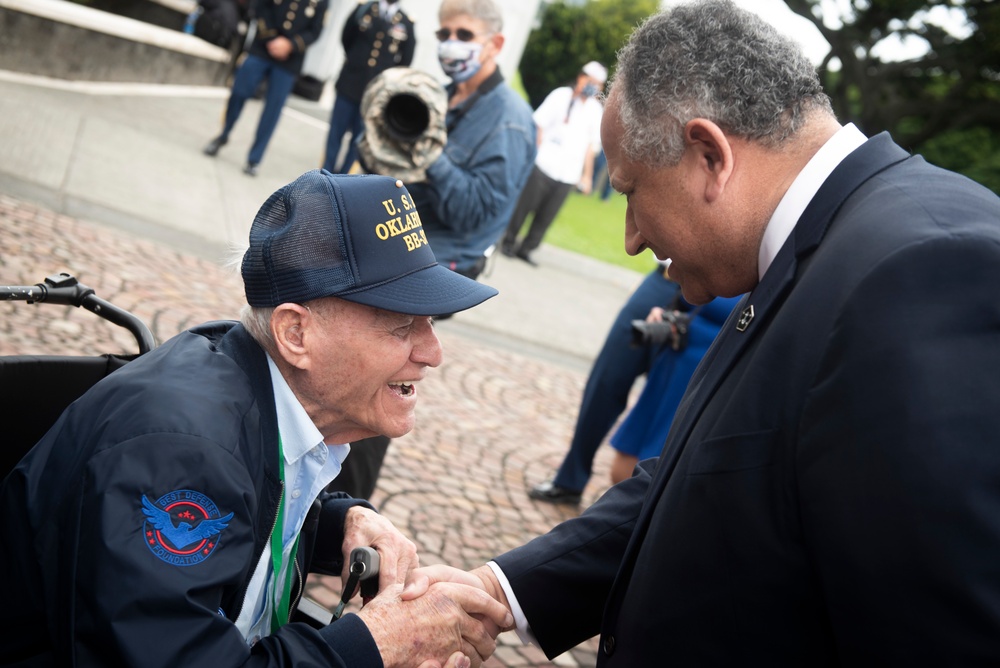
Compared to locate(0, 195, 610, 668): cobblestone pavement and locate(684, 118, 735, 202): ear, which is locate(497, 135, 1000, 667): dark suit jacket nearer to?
locate(684, 118, 735, 202): ear

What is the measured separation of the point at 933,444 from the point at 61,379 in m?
1.91

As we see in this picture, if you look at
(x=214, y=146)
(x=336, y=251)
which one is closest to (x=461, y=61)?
(x=336, y=251)

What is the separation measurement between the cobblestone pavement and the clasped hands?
1499 mm

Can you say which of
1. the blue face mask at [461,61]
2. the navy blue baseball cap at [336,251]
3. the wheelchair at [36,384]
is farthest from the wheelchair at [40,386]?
the blue face mask at [461,61]

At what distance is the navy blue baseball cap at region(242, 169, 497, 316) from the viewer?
2.14 metres

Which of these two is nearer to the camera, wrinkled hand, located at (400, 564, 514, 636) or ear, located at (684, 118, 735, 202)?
ear, located at (684, 118, 735, 202)

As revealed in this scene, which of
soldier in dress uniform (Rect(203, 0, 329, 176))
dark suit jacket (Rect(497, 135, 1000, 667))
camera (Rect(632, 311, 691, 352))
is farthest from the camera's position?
soldier in dress uniform (Rect(203, 0, 329, 176))

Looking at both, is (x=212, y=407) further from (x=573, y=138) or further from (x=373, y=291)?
(x=573, y=138)

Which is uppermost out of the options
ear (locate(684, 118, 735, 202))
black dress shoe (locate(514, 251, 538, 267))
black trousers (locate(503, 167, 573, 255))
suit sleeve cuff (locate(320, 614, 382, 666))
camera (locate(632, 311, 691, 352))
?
ear (locate(684, 118, 735, 202))

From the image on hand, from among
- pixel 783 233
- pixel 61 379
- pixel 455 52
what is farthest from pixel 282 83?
pixel 783 233

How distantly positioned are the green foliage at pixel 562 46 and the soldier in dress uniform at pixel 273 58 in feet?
58.1

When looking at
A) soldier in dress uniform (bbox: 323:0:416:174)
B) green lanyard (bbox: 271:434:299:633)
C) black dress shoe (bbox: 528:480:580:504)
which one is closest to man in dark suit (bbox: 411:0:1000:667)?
green lanyard (bbox: 271:434:299:633)

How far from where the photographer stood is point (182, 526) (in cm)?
179

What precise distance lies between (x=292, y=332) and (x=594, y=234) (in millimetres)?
16158
